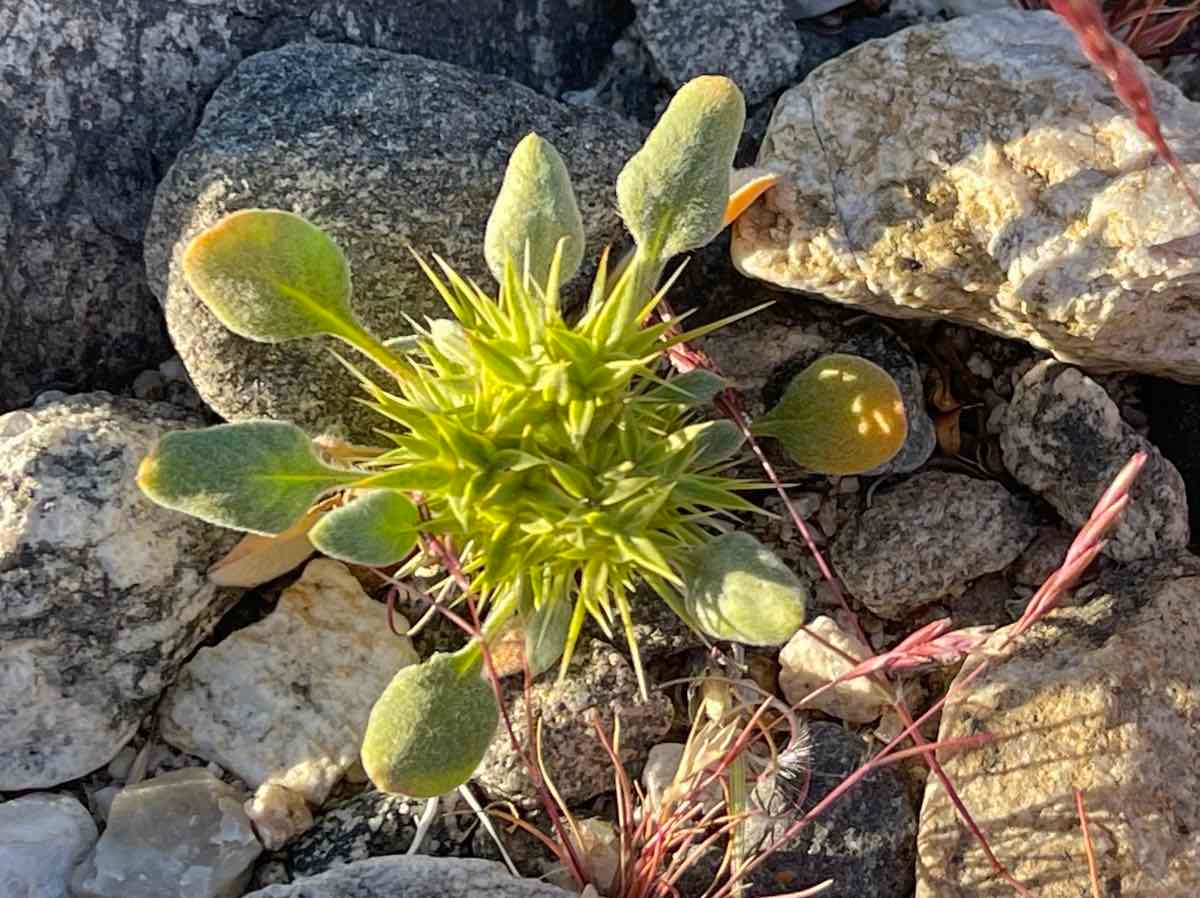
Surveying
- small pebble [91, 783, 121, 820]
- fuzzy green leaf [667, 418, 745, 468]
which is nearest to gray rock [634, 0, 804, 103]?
fuzzy green leaf [667, 418, 745, 468]

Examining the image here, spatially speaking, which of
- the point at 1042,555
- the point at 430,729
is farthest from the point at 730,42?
the point at 430,729

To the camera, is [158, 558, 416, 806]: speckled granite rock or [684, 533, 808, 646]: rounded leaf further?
[158, 558, 416, 806]: speckled granite rock

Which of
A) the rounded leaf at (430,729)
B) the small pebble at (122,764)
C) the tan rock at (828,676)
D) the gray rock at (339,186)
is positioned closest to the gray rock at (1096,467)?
the tan rock at (828,676)

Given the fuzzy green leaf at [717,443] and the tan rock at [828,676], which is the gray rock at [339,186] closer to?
the fuzzy green leaf at [717,443]

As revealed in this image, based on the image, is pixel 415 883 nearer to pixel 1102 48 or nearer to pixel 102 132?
pixel 102 132

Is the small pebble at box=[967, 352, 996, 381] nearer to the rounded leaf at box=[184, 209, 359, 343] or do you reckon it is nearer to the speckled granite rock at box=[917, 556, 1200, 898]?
the speckled granite rock at box=[917, 556, 1200, 898]

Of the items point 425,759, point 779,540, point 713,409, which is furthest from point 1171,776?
point 425,759

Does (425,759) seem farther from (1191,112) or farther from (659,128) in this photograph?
(1191,112)
